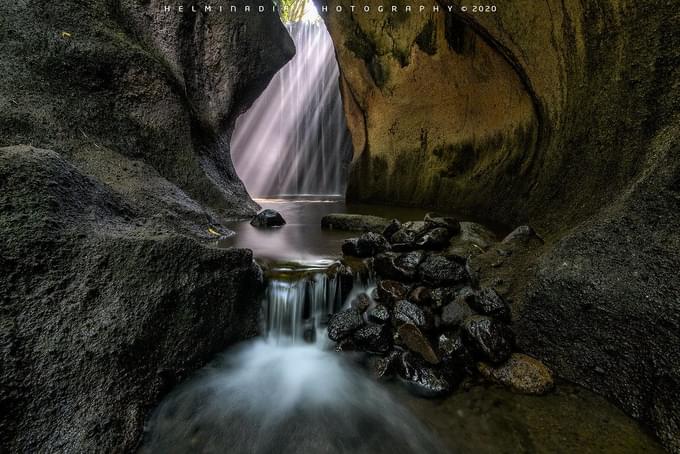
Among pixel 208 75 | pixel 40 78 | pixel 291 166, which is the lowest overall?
pixel 291 166

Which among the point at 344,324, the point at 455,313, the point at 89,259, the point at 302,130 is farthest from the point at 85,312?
the point at 302,130

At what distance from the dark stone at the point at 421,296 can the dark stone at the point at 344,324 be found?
56 centimetres

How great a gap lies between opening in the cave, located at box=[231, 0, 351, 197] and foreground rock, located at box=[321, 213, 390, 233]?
1339cm

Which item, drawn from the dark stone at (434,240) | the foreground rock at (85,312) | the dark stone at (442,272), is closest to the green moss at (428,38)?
the dark stone at (434,240)

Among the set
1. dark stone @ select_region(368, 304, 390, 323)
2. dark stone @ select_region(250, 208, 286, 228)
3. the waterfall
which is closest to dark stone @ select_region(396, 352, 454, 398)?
dark stone @ select_region(368, 304, 390, 323)

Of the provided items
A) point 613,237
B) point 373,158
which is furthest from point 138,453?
point 373,158

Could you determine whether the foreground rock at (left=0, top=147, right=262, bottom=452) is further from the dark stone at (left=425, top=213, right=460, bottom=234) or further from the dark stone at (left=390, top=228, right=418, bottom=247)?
the dark stone at (left=425, top=213, right=460, bottom=234)

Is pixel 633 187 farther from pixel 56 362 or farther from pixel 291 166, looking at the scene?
pixel 291 166

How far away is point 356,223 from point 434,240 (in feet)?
6.98

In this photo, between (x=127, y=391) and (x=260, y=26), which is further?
(x=260, y=26)

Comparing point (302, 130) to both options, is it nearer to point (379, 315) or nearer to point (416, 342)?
point (379, 315)

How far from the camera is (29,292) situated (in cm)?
192

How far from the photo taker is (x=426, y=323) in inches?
114

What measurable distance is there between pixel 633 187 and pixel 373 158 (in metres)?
8.99
